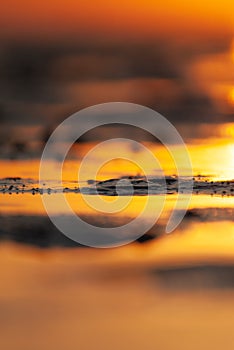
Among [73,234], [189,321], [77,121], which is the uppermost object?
[77,121]

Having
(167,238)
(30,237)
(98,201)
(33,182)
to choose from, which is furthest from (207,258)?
(33,182)

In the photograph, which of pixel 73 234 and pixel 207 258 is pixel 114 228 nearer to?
pixel 73 234

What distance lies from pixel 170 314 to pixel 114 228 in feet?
27.5

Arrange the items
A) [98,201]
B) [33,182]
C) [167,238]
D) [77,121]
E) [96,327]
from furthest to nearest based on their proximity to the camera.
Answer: [77,121]
[33,182]
[98,201]
[167,238]
[96,327]

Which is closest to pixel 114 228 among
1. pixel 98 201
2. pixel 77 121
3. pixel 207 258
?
pixel 207 258

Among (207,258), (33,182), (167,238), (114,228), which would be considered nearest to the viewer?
(207,258)

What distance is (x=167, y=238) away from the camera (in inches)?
846

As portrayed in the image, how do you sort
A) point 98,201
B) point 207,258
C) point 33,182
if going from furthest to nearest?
point 33,182
point 98,201
point 207,258

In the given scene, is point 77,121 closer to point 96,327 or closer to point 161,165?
point 161,165

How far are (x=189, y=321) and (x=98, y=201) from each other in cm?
1587

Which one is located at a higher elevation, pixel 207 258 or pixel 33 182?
pixel 33 182

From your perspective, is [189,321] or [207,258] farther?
[207,258]

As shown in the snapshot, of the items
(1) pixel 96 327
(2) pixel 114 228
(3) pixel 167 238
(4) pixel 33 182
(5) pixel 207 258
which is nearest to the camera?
(1) pixel 96 327

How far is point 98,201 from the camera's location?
3028cm
